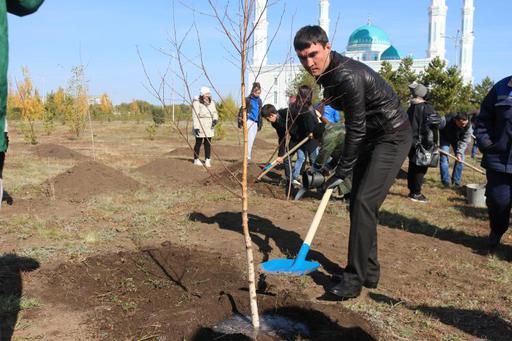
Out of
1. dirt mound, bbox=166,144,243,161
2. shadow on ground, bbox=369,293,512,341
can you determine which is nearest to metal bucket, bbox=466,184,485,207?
shadow on ground, bbox=369,293,512,341

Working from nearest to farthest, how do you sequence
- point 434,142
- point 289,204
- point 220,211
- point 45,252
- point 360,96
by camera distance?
point 360,96 < point 45,252 < point 220,211 < point 289,204 < point 434,142

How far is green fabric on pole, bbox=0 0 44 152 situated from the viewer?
1.69 metres

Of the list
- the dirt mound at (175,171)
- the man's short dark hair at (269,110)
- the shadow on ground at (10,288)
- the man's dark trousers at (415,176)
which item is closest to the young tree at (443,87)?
the dirt mound at (175,171)

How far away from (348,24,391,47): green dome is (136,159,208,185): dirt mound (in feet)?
193

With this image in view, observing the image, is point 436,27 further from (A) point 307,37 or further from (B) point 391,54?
(A) point 307,37

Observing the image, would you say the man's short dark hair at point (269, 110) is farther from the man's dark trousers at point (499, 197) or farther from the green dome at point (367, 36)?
the green dome at point (367, 36)

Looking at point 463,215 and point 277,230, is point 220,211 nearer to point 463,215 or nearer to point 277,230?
point 277,230

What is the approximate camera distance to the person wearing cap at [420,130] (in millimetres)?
7309

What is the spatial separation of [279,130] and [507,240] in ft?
13.3

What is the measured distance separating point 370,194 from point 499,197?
6.16ft

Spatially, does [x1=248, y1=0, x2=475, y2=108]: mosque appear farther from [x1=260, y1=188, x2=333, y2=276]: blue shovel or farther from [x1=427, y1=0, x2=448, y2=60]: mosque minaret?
[x1=260, y1=188, x2=333, y2=276]: blue shovel

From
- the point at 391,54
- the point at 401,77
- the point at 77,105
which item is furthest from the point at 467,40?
the point at 77,105

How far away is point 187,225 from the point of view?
5348mm

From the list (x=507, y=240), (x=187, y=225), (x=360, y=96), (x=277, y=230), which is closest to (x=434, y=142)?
(x=507, y=240)
